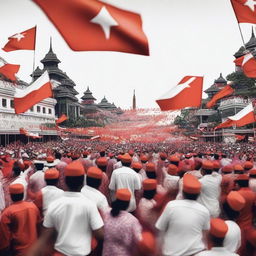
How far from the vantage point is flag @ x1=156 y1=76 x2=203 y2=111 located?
29.5 ft

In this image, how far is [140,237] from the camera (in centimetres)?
323

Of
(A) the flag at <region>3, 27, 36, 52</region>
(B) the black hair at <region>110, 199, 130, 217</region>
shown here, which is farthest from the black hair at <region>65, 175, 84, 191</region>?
(A) the flag at <region>3, 27, 36, 52</region>

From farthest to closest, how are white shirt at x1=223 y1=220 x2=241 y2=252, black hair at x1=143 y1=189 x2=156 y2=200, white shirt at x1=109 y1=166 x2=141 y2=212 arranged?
white shirt at x1=109 y1=166 x2=141 y2=212 < black hair at x1=143 y1=189 x2=156 y2=200 < white shirt at x1=223 y1=220 x2=241 y2=252

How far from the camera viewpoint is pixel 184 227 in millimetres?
3326

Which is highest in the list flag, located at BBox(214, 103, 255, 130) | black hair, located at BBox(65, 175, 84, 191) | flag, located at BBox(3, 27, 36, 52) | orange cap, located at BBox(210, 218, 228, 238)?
flag, located at BBox(3, 27, 36, 52)

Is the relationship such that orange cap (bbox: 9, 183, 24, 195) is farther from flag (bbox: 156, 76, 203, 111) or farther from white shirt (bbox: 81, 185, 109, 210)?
flag (bbox: 156, 76, 203, 111)

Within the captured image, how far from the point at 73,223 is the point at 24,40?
8.67 m

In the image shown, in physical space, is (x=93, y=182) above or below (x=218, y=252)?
above

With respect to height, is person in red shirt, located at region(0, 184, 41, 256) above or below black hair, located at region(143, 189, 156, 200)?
below

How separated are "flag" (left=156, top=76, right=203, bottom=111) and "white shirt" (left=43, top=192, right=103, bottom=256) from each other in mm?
5992

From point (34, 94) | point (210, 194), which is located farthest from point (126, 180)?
point (34, 94)

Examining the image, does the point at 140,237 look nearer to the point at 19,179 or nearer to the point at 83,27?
the point at 83,27

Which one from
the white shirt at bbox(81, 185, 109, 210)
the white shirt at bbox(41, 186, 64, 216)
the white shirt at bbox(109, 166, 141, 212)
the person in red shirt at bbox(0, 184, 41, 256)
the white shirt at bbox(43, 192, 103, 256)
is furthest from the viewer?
the white shirt at bbox(109, 166, 141, 212)

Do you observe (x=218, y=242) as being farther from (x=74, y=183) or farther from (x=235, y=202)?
(x=74, y=183)
